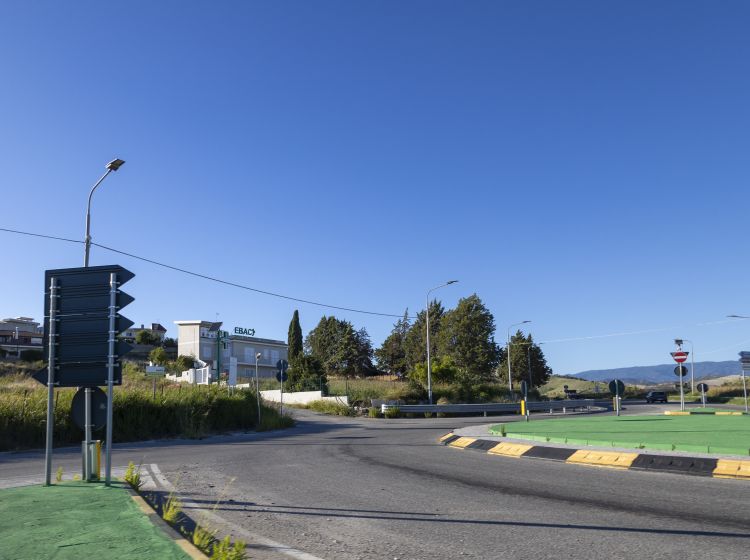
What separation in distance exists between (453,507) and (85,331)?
598 cm

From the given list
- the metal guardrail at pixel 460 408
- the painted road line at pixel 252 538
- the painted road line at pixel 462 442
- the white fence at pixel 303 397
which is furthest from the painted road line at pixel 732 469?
the white fence at pixel 303 397

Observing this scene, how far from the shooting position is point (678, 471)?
10.8 m

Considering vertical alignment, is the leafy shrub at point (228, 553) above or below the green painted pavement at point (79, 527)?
above

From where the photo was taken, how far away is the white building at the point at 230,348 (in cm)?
7531

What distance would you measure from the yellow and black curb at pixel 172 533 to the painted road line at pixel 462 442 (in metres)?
11.5

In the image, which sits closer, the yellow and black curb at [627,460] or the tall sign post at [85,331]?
the tall sign post at [85,331]

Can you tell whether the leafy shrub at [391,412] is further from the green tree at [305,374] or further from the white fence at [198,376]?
the white fence at [198,376]

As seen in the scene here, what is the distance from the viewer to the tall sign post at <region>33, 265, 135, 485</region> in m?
9.17

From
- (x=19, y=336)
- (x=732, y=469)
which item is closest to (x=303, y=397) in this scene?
(x=732, y=469)

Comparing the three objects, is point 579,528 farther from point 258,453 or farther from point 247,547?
point 258,453

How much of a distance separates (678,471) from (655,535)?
530 cm

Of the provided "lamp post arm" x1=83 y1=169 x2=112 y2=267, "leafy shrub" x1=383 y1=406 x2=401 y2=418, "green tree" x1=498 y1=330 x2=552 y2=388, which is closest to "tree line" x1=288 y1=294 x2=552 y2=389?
"green tree" x1=498 y1=330 x2=552 y2=388

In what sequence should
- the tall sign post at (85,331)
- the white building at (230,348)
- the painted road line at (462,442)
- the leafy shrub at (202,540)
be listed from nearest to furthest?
the leafy shrub at (202,540)
the tall sign post at (85,331)
the painted road line at (462,442)
the white building at (230,348)

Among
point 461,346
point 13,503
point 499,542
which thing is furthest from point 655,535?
point 461,346
